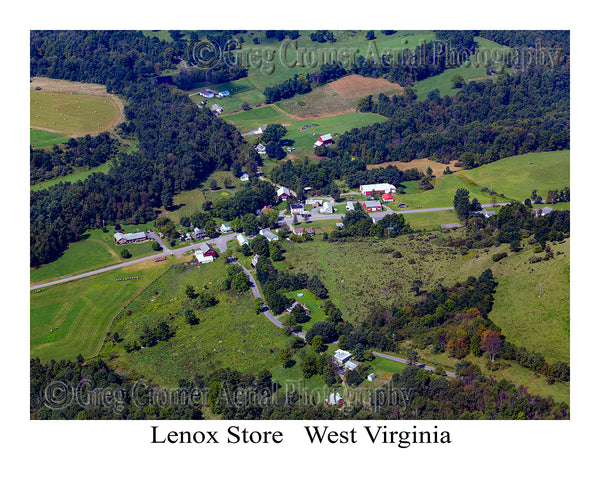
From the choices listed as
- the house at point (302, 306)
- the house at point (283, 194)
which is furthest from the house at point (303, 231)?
the house at point (302, 306)

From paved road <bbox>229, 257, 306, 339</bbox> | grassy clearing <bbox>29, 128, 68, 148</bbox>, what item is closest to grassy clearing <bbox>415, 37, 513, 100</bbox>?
paved road <bbox>229, 257, 306, 339</bbox>

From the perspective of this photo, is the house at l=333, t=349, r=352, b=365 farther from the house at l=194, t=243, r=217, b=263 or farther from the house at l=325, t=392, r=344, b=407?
the house at l=194, t=243, r=217, b=263

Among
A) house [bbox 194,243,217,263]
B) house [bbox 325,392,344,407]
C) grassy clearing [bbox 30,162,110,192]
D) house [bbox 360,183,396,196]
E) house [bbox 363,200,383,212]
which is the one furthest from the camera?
house [bbox 360,183,396,196]

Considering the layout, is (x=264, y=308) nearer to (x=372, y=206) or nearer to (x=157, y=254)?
(x=157, y=254)

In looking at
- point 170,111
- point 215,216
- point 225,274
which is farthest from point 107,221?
point 170,111

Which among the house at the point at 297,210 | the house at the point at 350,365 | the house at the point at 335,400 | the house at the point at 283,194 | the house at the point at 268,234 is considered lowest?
the house at the point at 335,400

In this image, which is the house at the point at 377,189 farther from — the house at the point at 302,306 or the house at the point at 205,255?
the house at the point at 302,306

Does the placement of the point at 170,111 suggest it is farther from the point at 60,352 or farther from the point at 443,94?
the point at 60,352
